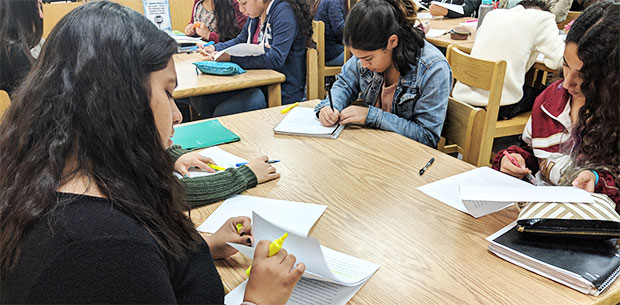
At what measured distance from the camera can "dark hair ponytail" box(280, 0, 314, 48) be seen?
2.58 m

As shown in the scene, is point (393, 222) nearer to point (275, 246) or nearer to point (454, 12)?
point (275, 246)

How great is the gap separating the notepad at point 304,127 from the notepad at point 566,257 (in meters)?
0.76

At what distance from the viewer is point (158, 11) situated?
3537 mm

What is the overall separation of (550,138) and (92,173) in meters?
1.39

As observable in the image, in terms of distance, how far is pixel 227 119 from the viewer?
185 centimetres

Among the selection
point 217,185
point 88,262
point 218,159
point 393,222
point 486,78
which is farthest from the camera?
point 486,78

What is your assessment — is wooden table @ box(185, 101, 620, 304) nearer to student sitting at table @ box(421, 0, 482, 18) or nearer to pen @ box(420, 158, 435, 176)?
pen @ box(420, 158, 435, 176)

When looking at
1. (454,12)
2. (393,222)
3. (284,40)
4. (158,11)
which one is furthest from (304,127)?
(454,12)

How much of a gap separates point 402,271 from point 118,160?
0.60 m

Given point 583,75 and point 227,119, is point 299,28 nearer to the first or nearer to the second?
point 227,119

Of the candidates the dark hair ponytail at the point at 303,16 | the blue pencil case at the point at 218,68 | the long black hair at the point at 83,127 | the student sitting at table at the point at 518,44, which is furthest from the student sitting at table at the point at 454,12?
the long black hair at the point at 83,127

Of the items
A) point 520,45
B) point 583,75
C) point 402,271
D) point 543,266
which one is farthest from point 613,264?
point 520,45

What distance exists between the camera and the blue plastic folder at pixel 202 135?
1.61 meters

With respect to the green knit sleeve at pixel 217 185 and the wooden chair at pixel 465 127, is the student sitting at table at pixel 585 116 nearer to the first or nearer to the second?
the wooden chair at pixel 465 127
